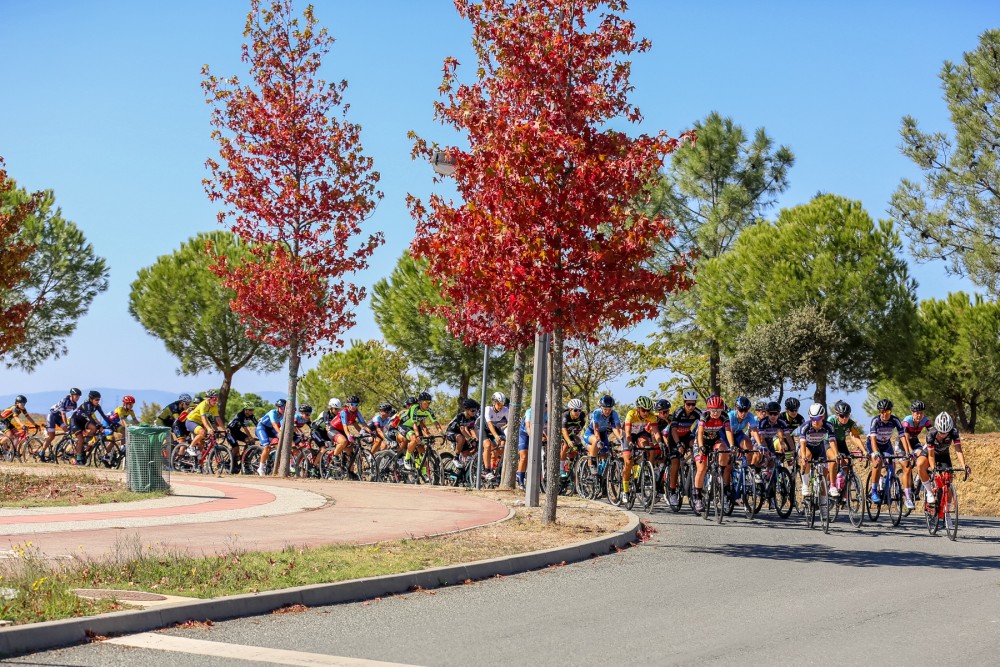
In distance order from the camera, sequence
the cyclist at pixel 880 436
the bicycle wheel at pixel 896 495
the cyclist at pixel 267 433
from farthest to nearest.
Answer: the cyclist at pixel 267 433 → the bicycle wheel at pixel 896 495 → the cyclist at pixel 880 436

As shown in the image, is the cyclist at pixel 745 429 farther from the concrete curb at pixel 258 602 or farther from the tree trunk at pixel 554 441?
the concrete curb at pixel 258 602

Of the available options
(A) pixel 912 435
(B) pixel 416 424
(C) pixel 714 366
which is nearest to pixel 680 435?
(A) pixel 912 435

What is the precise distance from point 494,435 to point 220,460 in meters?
Result: 7.42

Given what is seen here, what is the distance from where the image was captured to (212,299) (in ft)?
194

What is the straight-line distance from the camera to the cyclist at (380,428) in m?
23.9

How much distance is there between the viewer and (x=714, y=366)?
5241 centimetres

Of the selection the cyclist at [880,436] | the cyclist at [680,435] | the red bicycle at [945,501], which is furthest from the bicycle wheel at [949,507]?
the cyclist at [680,435]

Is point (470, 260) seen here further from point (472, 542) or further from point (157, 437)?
point (157, 437)

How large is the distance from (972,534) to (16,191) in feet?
174

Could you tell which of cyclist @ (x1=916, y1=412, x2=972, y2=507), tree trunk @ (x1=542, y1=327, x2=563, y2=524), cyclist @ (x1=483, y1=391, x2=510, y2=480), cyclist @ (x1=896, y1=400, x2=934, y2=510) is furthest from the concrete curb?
cyclist @ (x1=483, y1=391, x2=510, y2=480)

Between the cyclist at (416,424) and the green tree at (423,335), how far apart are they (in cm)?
3015

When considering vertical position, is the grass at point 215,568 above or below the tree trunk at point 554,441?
below

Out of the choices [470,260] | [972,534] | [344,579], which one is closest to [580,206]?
[470,260]

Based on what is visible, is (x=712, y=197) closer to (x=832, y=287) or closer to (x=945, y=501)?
(x=832, y=287)
